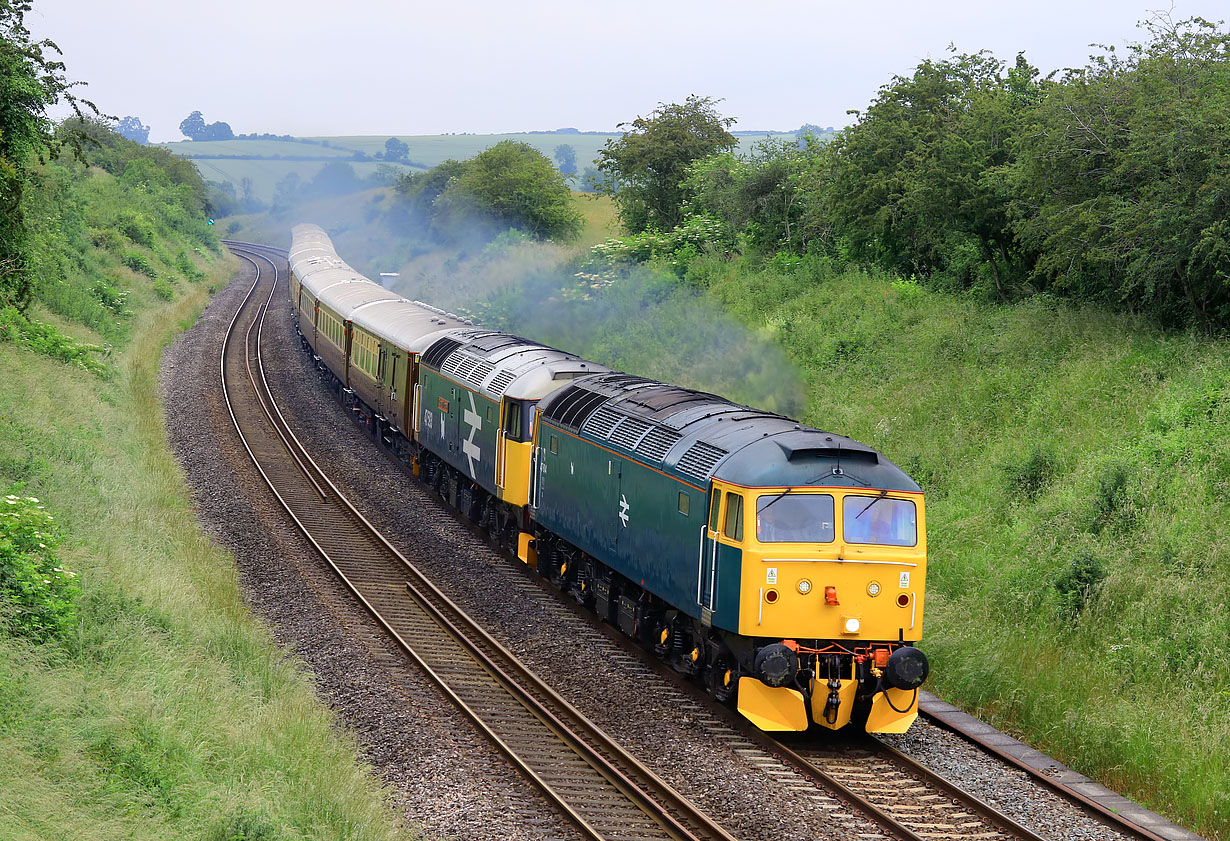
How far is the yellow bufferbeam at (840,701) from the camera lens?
12.4m

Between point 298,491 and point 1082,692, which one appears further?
point 298,491

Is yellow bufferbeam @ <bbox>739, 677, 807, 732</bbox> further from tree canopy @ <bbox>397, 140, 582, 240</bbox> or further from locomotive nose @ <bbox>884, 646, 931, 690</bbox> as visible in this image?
tree canopy @ <bbox>397, 140, 582, 240</bbox>

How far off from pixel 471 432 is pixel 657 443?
785 cm

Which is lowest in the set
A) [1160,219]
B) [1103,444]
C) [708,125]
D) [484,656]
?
[484,656]

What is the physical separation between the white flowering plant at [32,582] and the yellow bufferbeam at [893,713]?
8.58m

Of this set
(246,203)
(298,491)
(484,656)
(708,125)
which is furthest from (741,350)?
(246,203)

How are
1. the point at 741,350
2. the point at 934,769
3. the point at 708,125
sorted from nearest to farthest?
the point at 934,769 → the point at 741,350 → the point at 708,125

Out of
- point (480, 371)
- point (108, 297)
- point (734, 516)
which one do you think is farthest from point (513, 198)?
point (734, 516)

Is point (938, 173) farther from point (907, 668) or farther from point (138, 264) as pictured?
point (138, 264)

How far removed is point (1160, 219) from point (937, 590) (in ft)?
24.8

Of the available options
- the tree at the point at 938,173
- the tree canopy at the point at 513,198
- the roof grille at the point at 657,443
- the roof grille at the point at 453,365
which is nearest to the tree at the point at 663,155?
the tree canopy at the point at 513,198

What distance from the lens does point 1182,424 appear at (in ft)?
56.6

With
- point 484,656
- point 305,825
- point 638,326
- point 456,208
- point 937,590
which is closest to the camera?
point 305,825

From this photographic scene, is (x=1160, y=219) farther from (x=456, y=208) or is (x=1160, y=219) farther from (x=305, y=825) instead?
(x=456, y=208)
